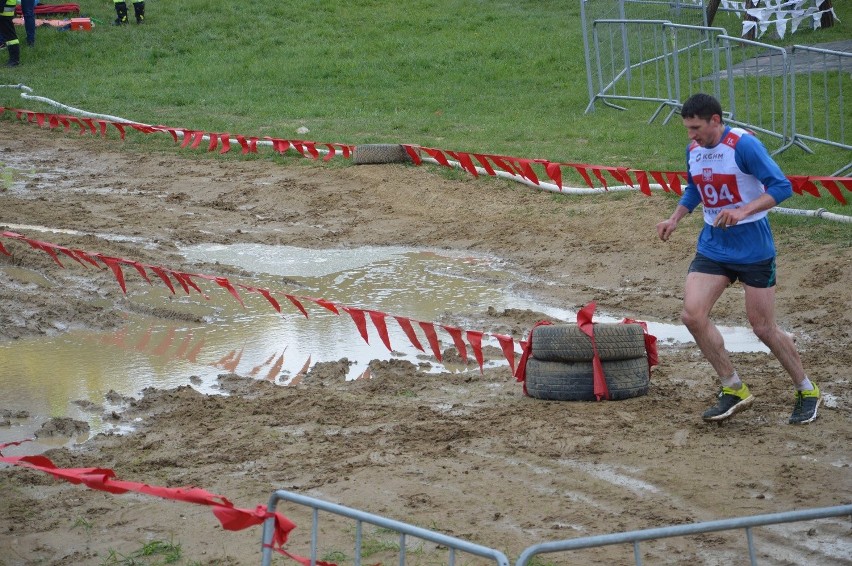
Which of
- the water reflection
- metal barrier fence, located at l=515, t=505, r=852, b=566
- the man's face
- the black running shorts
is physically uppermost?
the man's face

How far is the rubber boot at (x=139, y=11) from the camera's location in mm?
29834

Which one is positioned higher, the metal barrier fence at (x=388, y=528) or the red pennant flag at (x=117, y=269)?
the metal barrier fence at (x=388, y=528)

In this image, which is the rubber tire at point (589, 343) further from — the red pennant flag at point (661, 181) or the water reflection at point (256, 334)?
the red pennant flag at point (661, 181)

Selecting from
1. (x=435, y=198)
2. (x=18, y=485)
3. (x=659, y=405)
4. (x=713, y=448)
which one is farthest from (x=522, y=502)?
(x=435, y=198)

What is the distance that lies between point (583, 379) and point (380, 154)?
908cm

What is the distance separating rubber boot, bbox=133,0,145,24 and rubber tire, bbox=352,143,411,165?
613 inches

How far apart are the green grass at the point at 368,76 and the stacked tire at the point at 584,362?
19.2ft

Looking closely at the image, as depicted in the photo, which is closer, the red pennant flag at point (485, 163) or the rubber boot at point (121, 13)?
the red pennant flag at point (485, 163)

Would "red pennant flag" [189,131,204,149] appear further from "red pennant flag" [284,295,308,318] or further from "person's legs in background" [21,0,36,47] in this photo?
"person's legs in background" [21,0,36,47]

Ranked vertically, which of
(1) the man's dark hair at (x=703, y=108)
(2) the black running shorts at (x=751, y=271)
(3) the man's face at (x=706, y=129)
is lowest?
(2) the black running shorts at (x=751, y=271)

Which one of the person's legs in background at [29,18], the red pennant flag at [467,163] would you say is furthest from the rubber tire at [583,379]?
the person's legs in background at [29,18]

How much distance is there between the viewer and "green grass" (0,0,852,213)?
59.5 ft

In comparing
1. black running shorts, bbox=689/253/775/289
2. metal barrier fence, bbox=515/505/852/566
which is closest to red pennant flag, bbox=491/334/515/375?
black running shorts, bbox=689/253/775/289

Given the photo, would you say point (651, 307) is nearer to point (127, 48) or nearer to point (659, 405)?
point (659, 405)
